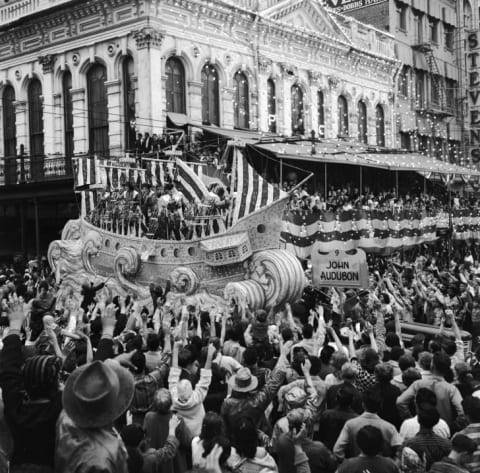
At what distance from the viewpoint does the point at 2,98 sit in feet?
90.8

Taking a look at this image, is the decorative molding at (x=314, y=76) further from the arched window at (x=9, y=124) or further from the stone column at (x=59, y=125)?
the arched window at (x=9, y=124)

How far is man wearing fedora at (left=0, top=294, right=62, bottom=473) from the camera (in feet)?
13.3

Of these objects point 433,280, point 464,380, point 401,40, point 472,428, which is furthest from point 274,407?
point 401,40

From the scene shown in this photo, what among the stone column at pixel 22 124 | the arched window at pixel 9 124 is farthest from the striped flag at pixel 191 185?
the arched window at pixel 9 124

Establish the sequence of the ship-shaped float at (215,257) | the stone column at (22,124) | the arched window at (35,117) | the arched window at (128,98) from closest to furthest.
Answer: the ship-shaped float at (215,257), the arched window at (128,98), the arched window at (35,117), the stone column at (22,124)

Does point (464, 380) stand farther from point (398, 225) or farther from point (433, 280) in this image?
point (398, 225)

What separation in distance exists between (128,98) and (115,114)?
2.24ft

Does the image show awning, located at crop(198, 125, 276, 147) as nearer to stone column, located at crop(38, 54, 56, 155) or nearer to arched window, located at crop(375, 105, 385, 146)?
stone column, located at crop(38, 54, 56, 155)

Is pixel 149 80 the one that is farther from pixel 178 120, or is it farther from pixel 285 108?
pixel 285 108

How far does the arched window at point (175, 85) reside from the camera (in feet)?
76.0

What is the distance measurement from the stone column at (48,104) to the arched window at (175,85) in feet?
15.9

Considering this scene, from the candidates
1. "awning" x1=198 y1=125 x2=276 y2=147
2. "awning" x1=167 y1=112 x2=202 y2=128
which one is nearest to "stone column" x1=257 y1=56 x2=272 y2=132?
"awning" x1=198 y1=125 x2=276 y2=147

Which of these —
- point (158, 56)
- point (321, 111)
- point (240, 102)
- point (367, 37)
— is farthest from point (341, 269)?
point (367, 37)

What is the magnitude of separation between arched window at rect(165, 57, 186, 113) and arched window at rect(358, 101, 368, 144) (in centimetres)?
1097
